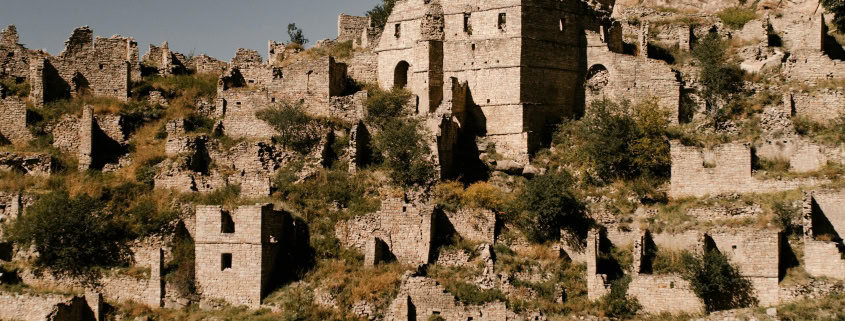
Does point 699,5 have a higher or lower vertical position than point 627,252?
higher

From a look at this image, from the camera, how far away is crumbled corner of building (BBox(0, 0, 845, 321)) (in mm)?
33594

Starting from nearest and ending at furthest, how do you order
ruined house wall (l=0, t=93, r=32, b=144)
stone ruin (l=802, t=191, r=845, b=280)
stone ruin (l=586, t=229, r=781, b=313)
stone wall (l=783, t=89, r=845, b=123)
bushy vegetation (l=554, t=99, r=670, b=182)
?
1. stone ruin (l=802, t=191, r=845, b=280)
2. stone ruin (l=586, t=229, r=781, b=313)
3. bushy vegetation (l=554, t=99, r=670, b=182)
4. stone wall (l=783, t=89, r=845, b=123)
5. ruined house wall (l=0, t=93, r=32, b=144)

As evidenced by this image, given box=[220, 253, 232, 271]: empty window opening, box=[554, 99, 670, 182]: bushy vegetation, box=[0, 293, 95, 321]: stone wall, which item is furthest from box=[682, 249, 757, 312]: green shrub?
box=[0, 293, 95, 321]: stone wall

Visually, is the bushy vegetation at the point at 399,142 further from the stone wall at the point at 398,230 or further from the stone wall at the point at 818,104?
the stone wall at the point at 818,104

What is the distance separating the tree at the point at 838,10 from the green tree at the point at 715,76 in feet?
12.3

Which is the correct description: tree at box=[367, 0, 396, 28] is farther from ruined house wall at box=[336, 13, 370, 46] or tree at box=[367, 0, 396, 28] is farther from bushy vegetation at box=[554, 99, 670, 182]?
bushy vegetation at box=[554, 99, 670, 182]

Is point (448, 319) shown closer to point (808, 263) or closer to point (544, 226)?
point (544, 226)

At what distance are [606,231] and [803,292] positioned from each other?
617cm

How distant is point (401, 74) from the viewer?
4450 centimetres

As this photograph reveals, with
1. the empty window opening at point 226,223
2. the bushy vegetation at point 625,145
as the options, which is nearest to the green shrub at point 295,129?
the empty window opening at point 226,223

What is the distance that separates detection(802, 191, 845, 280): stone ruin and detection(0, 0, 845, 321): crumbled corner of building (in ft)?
0.18

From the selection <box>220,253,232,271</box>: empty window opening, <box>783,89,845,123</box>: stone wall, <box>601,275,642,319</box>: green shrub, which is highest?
<box>783,89,845,123</box>: stone wall

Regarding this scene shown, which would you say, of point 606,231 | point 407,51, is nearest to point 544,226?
A: point 606,231

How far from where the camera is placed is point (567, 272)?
3434 cm
